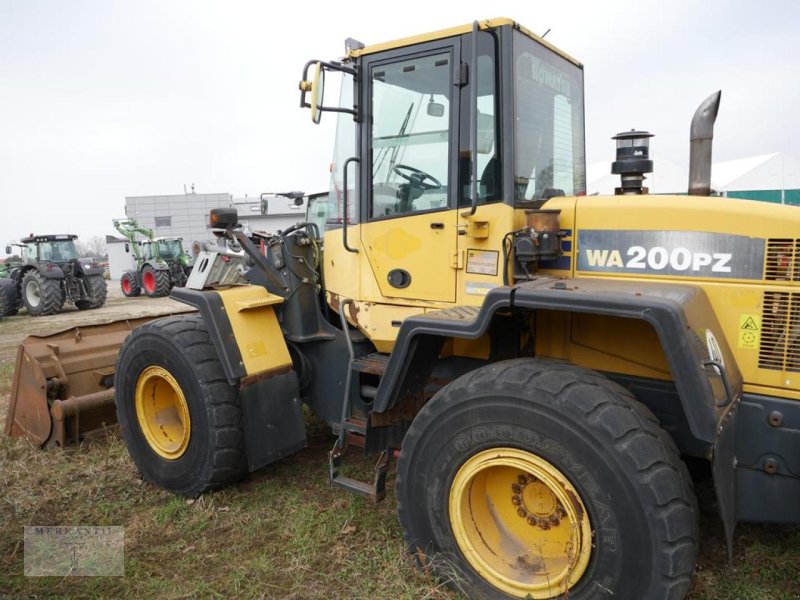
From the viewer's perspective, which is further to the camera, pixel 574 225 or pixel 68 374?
pixel 68 374

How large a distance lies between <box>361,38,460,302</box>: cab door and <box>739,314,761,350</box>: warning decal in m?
1.40

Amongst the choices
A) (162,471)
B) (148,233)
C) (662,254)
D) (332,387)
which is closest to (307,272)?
(332,387)

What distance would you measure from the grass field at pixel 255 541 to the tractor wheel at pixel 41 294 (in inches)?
502

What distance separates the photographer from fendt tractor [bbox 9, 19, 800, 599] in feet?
8.00

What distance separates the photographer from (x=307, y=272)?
4.23 metres

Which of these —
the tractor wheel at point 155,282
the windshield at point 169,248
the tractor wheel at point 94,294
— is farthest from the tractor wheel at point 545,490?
the windshield at point 169,248

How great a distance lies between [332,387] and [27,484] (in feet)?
7.72

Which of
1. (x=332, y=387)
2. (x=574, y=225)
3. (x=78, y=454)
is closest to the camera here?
(x=574, y=225)

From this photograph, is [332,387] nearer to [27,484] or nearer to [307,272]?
[307,272]

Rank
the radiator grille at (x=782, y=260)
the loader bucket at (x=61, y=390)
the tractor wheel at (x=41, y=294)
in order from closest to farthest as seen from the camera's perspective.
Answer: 1. the radiator grille at (x=782, y=260)
2. the loader bucket at (x=61, y=390)
3. the tractor wheel at (x=41, y=294)

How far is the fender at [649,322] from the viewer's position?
7.56ft

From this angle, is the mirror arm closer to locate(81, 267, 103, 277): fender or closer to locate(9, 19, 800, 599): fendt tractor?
locate(9, 19, 800, 599): fendt tractor

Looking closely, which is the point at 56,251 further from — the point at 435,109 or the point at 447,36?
the point at 447,36

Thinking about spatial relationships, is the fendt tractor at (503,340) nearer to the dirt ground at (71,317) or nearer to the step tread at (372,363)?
the step tread at (372,363)
